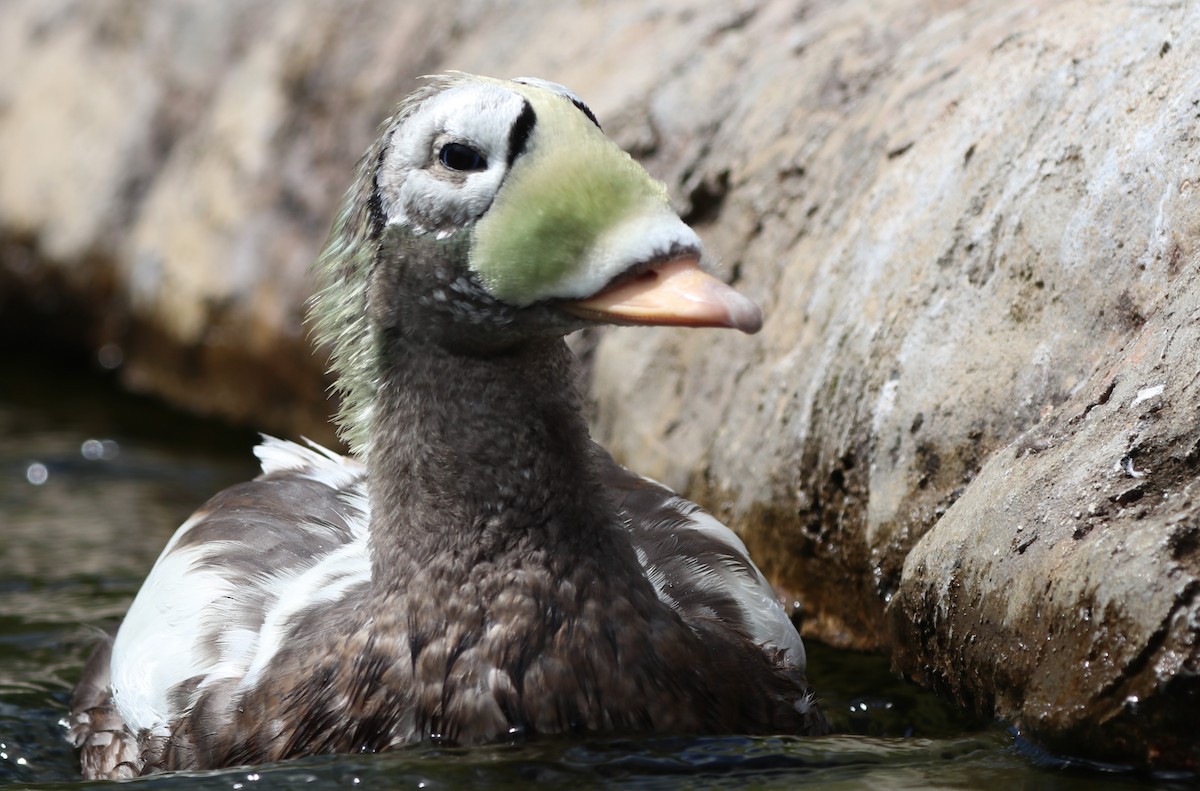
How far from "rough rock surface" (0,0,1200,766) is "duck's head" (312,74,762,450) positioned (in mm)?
278

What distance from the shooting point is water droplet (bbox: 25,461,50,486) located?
6980 millimetres

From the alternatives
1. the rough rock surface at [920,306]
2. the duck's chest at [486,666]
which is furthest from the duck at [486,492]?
the rough rock surface at [920,306]

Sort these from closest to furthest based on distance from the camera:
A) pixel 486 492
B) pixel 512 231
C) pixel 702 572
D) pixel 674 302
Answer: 1. pixel 674 302
2. pixel 512 231
3. pixel 486 492
4. pixel 702 572

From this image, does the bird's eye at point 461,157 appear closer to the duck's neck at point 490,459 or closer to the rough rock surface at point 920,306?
the duck's neck at point 490,459

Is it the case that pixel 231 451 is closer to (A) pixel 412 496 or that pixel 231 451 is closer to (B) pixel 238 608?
(B) pixel 238 608

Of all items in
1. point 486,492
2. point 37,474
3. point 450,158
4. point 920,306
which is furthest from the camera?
point 37,474

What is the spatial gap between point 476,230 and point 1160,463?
1.37 metres

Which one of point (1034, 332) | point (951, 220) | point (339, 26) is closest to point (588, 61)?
point (339, 26)

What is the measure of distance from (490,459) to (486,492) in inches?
2.7

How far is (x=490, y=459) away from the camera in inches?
127

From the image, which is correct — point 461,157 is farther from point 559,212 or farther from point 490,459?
point 490,459

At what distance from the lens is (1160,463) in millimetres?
3064

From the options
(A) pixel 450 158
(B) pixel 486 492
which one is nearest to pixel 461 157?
(A) pixel 450 158

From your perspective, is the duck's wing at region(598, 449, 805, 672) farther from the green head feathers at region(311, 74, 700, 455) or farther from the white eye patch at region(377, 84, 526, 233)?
the white eye patch at region(377, 84, 526, 233)
